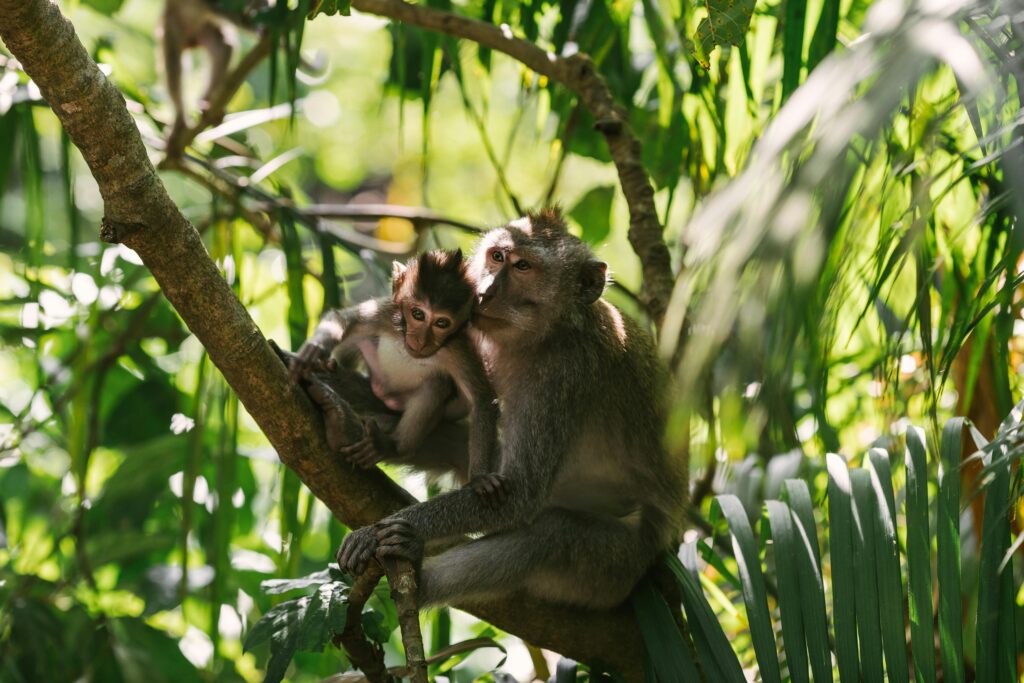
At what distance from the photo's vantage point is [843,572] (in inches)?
96.9

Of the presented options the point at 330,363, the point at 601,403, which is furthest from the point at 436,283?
the point at 601,403

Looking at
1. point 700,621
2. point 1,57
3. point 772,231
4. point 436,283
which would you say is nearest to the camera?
point 772,231

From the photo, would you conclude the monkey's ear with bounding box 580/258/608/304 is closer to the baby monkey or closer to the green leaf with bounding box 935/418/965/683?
the baby monkey

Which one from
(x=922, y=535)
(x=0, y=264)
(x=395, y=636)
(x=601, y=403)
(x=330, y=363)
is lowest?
(x=395, y=636)

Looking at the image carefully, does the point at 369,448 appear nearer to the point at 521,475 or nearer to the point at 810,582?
the point at 521,475

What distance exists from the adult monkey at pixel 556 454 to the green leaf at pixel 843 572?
882 mm

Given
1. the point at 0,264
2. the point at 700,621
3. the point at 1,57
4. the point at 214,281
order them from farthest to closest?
the point at 0,264, the point at 1,57, the point at 700,621, the point at 214,281

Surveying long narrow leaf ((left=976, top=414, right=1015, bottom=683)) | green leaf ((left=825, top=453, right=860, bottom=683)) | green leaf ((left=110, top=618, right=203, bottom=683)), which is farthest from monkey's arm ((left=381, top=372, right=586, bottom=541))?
green leaf ((left=110, top=618, right=203, bottom=683))

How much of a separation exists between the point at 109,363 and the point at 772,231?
3.67 metres

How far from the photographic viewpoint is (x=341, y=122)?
11984mm

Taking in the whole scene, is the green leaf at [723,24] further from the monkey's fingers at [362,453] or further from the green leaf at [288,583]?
the green leaf at [288,583]

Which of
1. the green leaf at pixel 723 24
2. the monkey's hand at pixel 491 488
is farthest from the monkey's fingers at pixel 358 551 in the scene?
the green leaf at pixel 723 24

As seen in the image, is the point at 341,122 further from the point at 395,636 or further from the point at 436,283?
the point at 436,283

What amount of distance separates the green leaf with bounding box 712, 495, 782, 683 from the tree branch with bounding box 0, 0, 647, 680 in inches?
22.6
